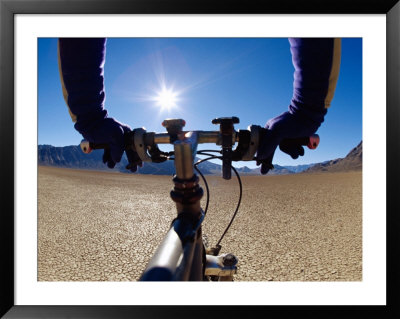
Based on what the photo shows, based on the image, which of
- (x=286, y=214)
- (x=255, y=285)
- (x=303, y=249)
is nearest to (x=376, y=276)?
(x=255, y=285)

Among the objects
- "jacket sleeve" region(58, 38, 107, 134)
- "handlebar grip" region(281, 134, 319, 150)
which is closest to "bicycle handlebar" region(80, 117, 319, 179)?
"handlebar grip" region(281, 134, 319, 150)

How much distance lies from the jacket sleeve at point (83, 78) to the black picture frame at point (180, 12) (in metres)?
0.21

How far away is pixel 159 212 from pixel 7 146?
9.25ft

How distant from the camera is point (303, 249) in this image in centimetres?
210

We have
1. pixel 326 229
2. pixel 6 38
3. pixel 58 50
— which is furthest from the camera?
pixel 326 229

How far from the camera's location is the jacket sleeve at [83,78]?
66 centimetres

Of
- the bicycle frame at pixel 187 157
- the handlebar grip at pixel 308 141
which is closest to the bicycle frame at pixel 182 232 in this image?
the bicycle frame at pixel 187 157

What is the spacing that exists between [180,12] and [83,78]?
0.46 meters

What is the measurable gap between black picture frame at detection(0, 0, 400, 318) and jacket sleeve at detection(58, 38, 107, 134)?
213 mm

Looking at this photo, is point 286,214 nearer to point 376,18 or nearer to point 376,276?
point 376,276

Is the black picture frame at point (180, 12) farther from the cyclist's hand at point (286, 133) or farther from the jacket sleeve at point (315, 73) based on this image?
the cyclist's hand at point (286, 133)

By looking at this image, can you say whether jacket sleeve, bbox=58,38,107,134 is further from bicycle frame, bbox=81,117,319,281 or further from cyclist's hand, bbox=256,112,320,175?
cyclist's hand, bbox=256,112,320,175

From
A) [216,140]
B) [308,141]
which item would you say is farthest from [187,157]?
[308,141]

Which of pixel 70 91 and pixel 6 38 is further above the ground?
pixel 6 38
